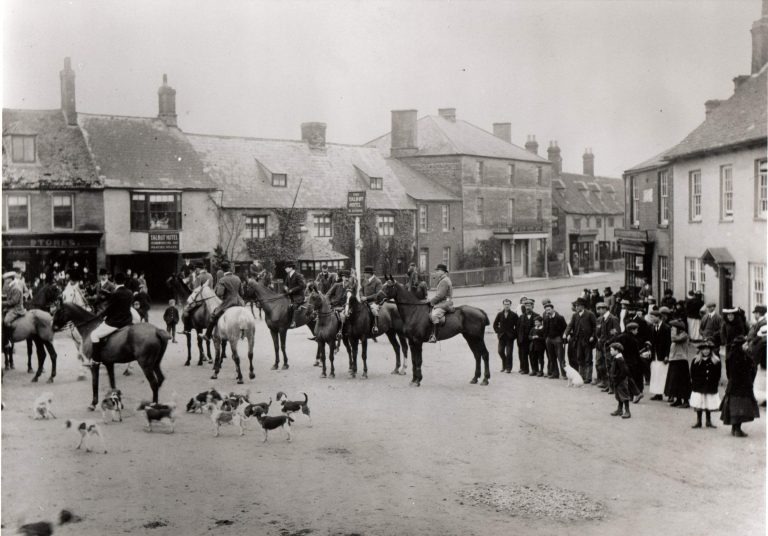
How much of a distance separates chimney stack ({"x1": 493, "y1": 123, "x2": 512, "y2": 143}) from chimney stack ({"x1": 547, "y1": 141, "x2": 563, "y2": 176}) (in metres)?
0.70

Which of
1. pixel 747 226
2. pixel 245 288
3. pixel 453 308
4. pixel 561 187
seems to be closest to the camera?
pixel 747 226

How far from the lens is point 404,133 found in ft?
38.9

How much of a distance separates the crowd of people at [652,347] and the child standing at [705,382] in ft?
0.04

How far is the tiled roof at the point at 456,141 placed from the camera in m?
11.7

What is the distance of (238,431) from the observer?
9.74 m

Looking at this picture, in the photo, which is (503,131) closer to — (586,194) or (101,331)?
(586,194)

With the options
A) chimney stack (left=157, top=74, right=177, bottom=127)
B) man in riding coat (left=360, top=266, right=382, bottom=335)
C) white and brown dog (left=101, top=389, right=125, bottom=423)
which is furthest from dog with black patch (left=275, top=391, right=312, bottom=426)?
chimney stack (left=157, top=74, right=177, bottom=127)

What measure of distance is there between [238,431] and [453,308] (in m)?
4.87

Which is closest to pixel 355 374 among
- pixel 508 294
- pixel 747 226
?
pixel 508 294

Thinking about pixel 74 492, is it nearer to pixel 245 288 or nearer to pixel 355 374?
pixel 245 288

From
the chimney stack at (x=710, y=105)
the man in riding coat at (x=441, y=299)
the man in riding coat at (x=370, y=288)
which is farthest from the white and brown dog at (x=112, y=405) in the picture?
the chimney stack at (x=710, y=105)

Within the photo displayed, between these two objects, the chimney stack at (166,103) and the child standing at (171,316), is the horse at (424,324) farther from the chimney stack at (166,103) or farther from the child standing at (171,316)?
the chimney stack at (166,103)

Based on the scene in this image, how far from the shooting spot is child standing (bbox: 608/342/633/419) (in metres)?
11.1

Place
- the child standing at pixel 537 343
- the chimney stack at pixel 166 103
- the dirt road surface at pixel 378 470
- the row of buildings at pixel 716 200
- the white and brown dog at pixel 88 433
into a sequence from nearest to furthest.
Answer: the dirt road surface at pixel 378 470, the white and brown dog at pixel 88 433, the chimney stack at pixel 166 103, the row of buildings at pixel 716 200, the child standing at pixel 537 343
